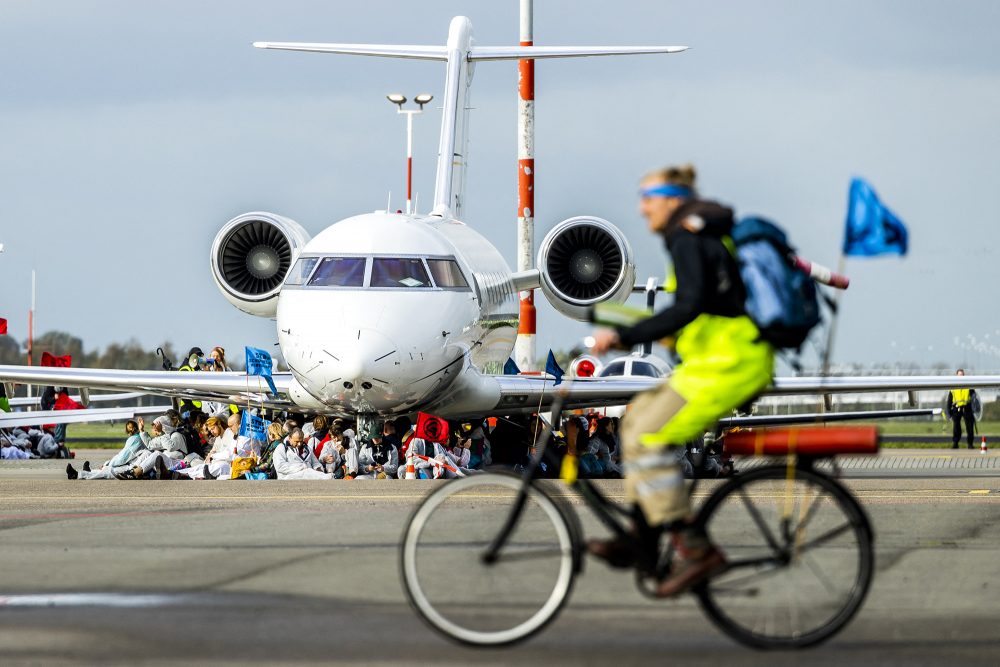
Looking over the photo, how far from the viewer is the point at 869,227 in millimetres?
6500

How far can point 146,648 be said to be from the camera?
20.0 feet

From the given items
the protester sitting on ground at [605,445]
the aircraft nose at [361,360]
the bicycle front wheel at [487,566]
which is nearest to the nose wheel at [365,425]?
the aircraft nose at [361,360]

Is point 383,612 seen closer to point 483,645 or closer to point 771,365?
point 483,645

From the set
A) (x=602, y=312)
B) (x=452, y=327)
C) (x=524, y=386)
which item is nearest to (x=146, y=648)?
(x=602, y=312)

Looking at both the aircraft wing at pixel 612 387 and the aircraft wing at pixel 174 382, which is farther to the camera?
the aircraft wing at pixel 612 387

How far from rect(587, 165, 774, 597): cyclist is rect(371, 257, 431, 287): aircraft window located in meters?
12.8

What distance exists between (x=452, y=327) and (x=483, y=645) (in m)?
13.5

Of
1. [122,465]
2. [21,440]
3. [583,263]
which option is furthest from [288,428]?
[21,440]

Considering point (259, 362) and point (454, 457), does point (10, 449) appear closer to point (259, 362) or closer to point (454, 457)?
point (259, 362)

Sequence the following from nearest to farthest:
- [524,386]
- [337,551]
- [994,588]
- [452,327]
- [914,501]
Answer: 1. [994,588]
2. [337,551]
3. [914,501]
4. [452,327]
5. [524,386]

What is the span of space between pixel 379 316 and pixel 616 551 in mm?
12313

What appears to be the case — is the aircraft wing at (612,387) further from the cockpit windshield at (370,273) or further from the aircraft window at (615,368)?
the aircraft window at (615,368)

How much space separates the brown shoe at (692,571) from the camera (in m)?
5.95

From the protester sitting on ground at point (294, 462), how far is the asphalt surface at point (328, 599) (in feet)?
19.8
